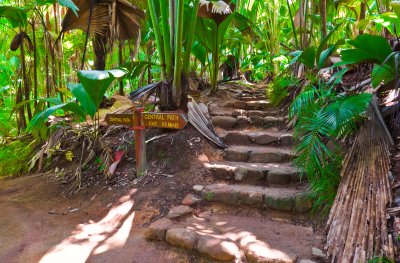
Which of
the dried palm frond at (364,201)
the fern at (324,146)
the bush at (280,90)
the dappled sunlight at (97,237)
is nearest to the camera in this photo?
the dried palm frond at (364,201)

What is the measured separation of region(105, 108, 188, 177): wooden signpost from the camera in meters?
3.03

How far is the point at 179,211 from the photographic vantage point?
273cm

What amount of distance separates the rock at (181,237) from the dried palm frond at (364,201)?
3.11ft

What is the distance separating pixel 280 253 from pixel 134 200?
153 centimetres

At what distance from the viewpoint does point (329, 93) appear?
300 cm

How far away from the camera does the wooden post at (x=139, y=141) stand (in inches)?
128

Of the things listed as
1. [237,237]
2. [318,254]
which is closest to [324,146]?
[318,254]

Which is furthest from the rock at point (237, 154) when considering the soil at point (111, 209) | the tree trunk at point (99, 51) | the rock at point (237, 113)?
the tree trunk at point (99, 51)

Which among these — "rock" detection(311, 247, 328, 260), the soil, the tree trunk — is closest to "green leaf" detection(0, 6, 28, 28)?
the tree trunk

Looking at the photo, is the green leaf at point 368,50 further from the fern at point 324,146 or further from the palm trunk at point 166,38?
the palm trunk at point 166,38

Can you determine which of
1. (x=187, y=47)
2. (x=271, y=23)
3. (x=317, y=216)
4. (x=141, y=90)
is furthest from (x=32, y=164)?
(x=271, y=23)

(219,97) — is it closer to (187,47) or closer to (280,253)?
(187,47)

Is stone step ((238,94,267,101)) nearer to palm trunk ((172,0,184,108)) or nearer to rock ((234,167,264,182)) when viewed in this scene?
palm trunk ((172,0,184,108))

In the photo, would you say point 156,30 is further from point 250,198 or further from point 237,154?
point 250,198
